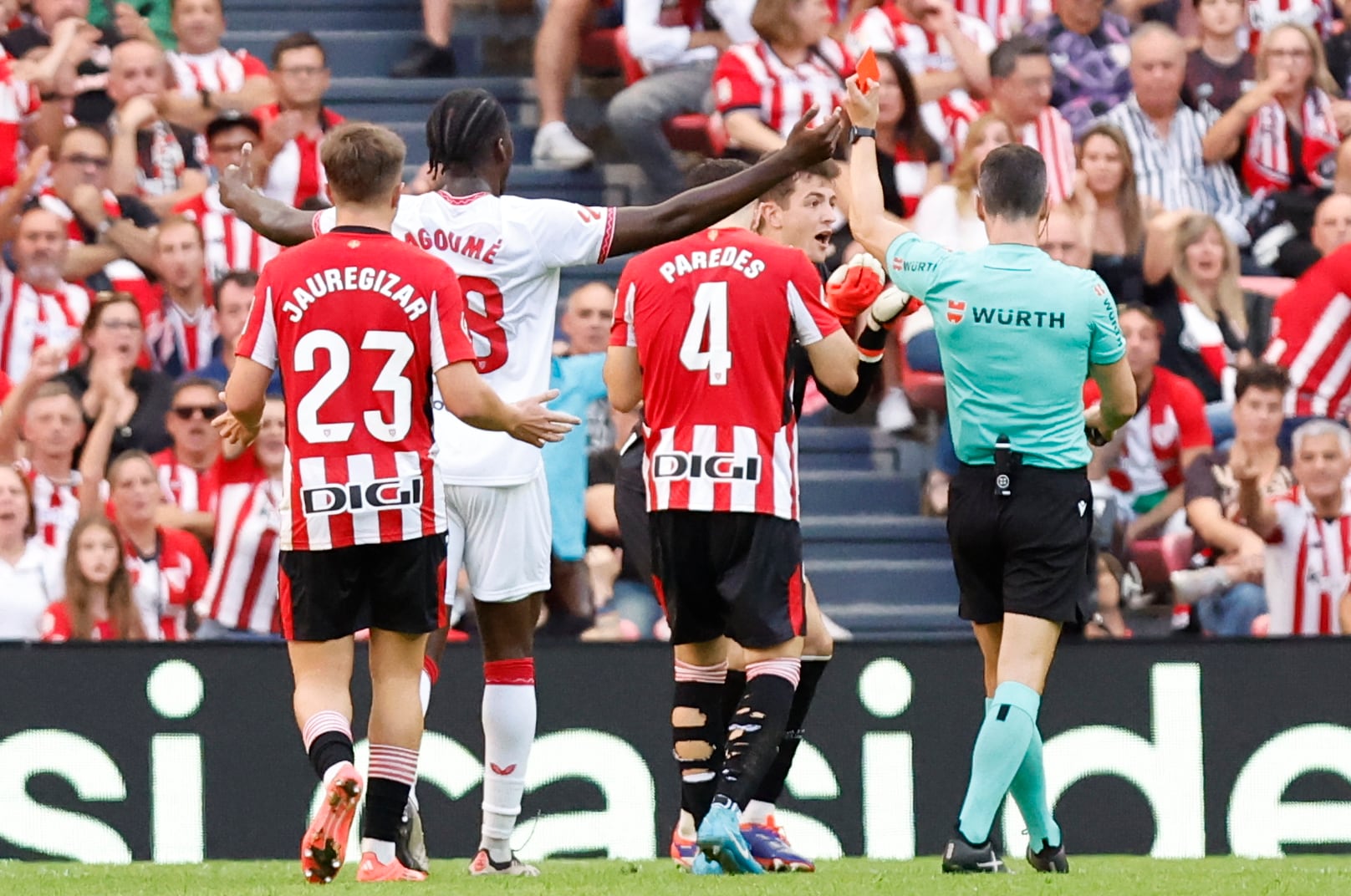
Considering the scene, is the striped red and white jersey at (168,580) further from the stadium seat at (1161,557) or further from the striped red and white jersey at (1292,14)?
the striped red and white jersey at (1292,14)

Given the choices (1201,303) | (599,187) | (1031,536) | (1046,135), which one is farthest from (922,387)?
(1031,536)

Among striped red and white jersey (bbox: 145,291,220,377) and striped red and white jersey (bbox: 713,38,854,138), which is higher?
striped red and white jersey (bbox: 713,38,854,138)

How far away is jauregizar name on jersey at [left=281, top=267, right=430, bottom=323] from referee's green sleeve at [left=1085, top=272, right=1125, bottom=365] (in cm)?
192

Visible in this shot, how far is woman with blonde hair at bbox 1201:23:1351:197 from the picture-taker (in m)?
12.1

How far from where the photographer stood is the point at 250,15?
13.1 m

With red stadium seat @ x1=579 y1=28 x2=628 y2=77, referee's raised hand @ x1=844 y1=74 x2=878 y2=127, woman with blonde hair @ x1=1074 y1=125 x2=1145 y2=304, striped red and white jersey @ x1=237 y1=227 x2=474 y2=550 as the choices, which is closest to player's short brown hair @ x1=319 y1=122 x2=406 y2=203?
striped red and white jersey @ x1=237 y1=227 x2=474 y2=550

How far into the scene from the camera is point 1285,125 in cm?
1223

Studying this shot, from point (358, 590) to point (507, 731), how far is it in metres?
0.88

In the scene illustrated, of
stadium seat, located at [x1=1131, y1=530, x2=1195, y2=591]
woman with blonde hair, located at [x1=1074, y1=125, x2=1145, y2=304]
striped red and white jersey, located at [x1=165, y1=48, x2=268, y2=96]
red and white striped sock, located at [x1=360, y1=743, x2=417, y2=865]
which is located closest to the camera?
red and white striped sock, located at [x1=360, y1=743, x2=417, y2=865]

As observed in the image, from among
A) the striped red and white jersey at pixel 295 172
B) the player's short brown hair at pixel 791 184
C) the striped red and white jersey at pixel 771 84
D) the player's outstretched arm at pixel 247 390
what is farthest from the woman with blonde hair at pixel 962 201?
the player's outstretched arm at pixel 247 390

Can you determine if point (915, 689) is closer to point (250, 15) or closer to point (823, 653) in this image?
point (823, 653)

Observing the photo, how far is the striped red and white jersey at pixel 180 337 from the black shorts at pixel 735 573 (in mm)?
4461

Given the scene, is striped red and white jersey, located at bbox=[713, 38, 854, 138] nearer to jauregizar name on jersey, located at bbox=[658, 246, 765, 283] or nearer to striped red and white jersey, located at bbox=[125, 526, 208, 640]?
striped red and white jersey, located at bbox=[125, 526, 208, 640]

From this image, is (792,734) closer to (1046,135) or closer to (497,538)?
(497,538)
